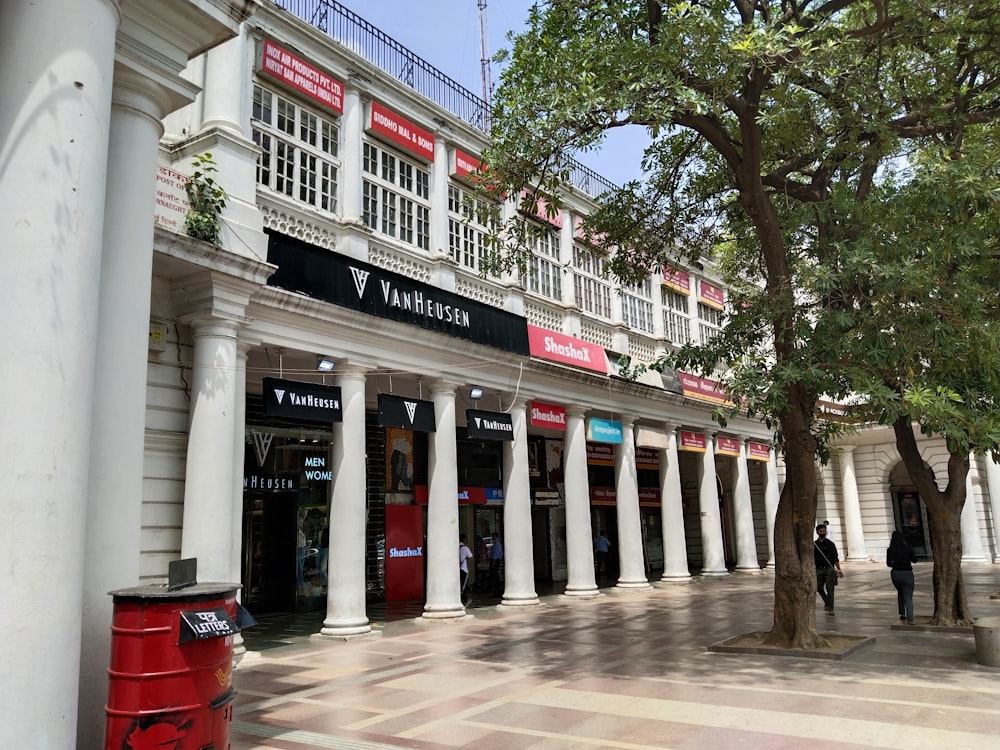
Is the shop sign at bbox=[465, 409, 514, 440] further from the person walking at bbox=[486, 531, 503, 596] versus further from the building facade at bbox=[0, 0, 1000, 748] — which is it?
the person walking at bbox=[486, 531, 503, 596]

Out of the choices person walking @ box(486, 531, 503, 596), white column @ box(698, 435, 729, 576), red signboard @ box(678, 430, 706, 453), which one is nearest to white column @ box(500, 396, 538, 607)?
person walking @ box(486, 531, 503, 596)

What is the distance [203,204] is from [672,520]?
1626cm

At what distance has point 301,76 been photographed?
1366 cm

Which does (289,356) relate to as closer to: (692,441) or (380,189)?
(380,189)

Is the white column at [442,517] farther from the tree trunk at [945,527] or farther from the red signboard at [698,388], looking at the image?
the red signboard at [698,388]

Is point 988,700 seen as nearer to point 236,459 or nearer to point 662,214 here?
point 662,214

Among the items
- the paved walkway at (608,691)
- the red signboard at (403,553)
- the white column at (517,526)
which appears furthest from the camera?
the red signboard at (403,553)

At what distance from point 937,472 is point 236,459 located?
30.1m

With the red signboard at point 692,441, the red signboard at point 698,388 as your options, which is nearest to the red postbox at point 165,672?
the red signboard at point 698,388

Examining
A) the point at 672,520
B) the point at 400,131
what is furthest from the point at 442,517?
the point at 672,520

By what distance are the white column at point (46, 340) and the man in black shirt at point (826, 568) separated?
43.6 ft

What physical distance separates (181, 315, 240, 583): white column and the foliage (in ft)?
3.99

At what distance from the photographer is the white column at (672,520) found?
2269 centimetres

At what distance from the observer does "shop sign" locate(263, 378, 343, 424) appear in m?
12.2
